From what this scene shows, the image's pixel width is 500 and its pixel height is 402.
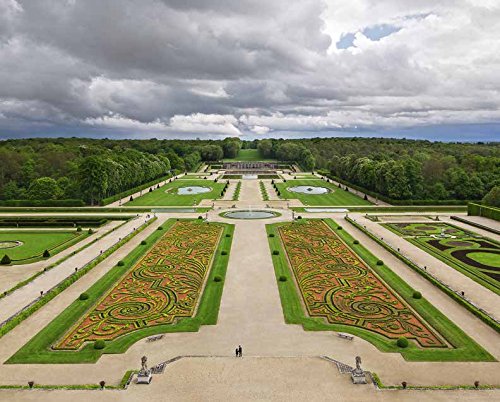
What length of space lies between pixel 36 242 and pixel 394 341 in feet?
124

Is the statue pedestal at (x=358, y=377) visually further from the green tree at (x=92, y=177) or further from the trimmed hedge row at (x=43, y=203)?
the trimmed hedge row at (x=43, y=203)

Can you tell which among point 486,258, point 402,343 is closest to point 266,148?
point 486,258

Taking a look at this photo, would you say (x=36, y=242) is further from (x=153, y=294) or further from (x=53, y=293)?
(x=153, y=294)

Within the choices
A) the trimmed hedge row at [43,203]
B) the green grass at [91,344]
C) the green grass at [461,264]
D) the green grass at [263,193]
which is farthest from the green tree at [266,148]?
the green grass at [91,344]

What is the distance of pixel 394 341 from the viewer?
70.6ft

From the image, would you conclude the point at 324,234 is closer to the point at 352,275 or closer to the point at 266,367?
the point at 352,275

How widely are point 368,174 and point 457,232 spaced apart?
32.2 meters

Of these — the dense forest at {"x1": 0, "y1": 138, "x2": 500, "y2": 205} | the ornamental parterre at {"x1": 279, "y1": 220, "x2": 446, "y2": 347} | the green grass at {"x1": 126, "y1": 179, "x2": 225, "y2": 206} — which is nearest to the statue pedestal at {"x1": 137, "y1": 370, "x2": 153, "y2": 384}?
the ornamental parterre at {"x1": 279, "y1": 220, "x2": 446, "y2": 347}

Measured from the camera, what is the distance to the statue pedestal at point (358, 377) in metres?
17.1

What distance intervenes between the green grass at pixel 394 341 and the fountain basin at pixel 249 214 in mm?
21951

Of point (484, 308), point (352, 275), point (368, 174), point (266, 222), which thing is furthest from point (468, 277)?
point (368, 174)

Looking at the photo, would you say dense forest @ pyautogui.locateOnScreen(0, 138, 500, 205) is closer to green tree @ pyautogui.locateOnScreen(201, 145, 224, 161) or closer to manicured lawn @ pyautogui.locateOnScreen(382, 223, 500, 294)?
manicured lawn @ pyautogui.locateOnScreen(382, 223, 500, 294)

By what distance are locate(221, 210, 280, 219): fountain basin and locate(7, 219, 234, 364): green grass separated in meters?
22.7

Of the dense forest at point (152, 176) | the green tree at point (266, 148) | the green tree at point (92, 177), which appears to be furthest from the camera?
the green tree at point (266, 148)
